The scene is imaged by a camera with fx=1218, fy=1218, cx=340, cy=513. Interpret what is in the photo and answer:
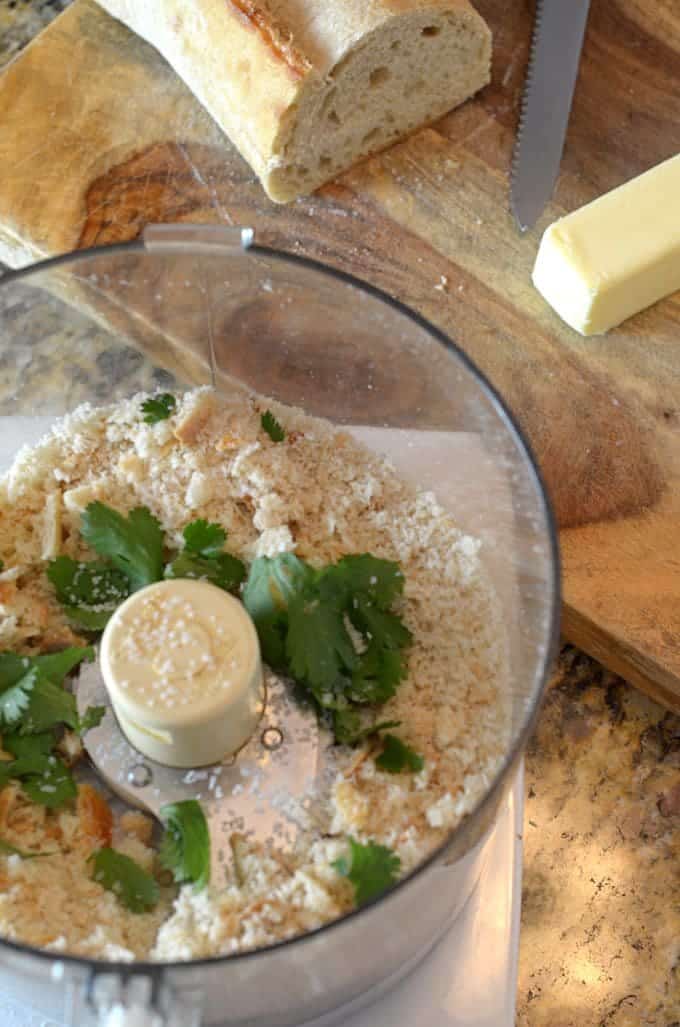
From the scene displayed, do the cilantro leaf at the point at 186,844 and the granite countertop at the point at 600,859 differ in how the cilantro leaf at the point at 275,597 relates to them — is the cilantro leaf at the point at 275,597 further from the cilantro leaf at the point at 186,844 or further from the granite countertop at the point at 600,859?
the granite countertop at the point at 600,859

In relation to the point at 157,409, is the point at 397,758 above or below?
below

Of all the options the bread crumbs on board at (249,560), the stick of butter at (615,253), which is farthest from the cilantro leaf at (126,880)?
the stick of butter at (615,253)

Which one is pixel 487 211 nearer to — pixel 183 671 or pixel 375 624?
pixel 375 624

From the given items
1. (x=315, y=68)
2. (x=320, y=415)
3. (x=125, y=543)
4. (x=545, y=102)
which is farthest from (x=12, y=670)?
(x=545, y=102)

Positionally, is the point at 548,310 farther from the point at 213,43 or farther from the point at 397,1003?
the point at 397,1003

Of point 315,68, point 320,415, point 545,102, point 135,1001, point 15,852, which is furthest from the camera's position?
point 545,102

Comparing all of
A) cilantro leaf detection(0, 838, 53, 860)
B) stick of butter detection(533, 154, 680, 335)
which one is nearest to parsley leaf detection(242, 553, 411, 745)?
cilantro leaf detection(0, 838, 53, 860)
